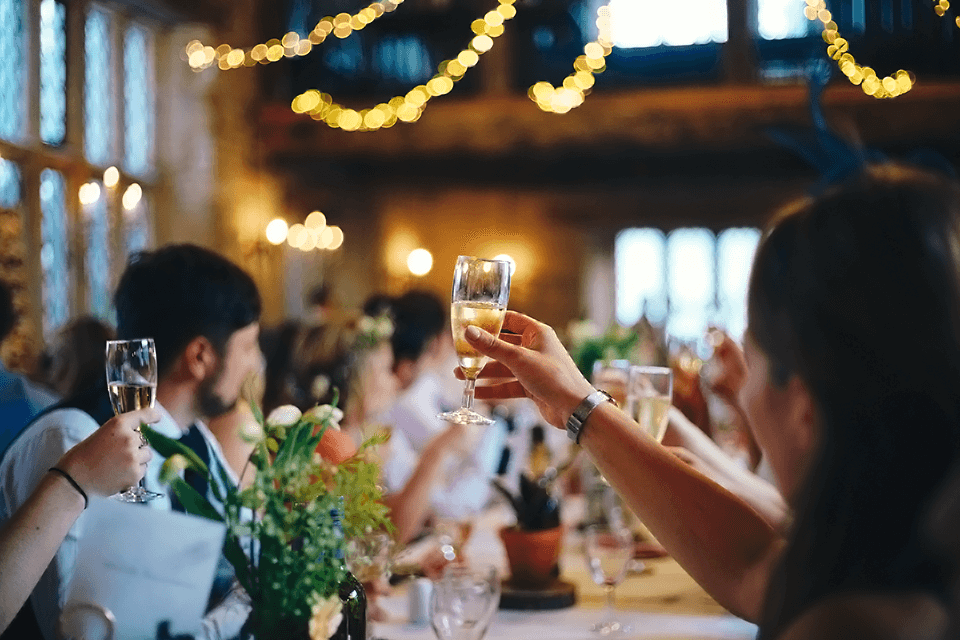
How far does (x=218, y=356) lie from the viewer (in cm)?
196

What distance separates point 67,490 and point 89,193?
592 cm

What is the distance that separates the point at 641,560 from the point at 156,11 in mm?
6463

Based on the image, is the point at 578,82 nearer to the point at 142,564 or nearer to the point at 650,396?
the point at 650,396

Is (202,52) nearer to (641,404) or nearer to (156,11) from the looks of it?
(156,11)

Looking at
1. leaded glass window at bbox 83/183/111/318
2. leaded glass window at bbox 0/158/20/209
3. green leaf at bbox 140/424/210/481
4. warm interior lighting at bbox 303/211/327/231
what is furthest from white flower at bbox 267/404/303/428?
warm interior lighting at bbox 303/211/327/231

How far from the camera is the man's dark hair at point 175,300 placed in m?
1.90

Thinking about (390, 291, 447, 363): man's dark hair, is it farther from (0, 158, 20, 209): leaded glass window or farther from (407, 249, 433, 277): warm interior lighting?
(407, 249, 433, 277): warm interior lighting

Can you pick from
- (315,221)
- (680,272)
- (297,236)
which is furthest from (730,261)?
(297,236)

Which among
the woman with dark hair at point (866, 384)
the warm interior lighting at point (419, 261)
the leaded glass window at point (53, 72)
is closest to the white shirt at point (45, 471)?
the woman with dark hair at point (866, 384)

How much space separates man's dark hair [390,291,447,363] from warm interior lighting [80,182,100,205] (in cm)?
306

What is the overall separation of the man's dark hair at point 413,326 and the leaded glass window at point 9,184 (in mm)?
2796

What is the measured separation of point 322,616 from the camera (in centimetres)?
121

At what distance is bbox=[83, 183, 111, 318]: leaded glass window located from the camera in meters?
6.68

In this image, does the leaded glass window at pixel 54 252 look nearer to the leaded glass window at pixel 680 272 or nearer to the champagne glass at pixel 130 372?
the champagne glass at pixel 130 372
